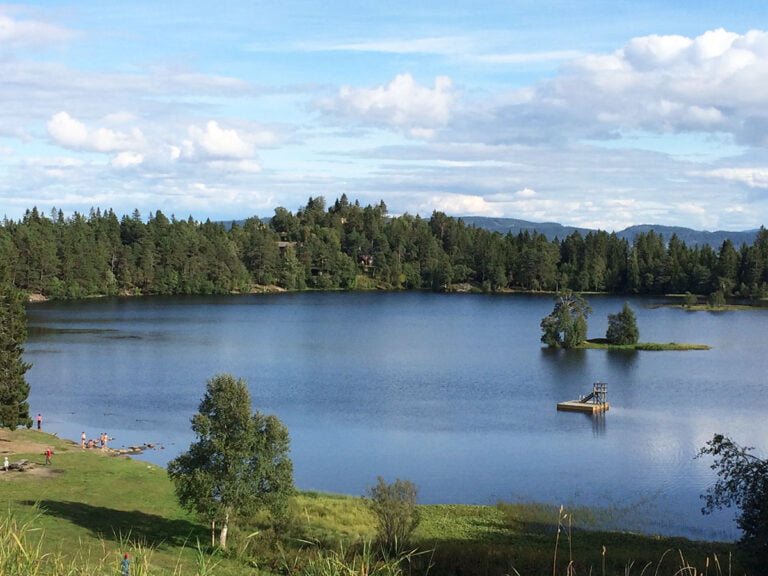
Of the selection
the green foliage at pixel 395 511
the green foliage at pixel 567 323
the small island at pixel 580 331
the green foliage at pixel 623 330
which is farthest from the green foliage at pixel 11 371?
the green foliage at pixel 623 330

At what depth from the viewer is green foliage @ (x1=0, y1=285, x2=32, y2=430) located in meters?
42.2

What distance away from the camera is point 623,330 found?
285 feet

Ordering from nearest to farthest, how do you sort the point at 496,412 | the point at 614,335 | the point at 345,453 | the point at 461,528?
1. the point at 461,528
2. the point at 345,453
3. the point at 496,412
4. the point at 614,335

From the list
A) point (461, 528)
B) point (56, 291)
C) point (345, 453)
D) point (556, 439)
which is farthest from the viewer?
point (56, 291)

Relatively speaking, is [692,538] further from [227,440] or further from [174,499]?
[174,499]

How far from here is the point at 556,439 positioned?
4825 cm

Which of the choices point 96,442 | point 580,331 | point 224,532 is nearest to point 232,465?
point 224,532

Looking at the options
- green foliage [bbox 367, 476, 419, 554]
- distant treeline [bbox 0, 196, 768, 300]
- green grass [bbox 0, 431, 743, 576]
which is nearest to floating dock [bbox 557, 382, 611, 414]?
green grass [bbox 0, 431, 743, 576]

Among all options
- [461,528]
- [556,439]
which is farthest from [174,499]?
[556,439]

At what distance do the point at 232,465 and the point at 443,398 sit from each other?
34200mm

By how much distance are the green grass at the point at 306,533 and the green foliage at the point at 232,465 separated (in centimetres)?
106

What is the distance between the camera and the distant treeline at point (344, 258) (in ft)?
475

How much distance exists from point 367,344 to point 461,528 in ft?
189

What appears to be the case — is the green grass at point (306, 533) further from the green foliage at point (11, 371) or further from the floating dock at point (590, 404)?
the floating dock at point (590, 404)
